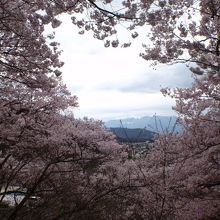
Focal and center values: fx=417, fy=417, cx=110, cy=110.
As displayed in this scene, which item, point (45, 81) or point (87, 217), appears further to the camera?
point (87, 217)

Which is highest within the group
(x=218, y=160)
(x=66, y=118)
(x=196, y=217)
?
(x=66, y=118)

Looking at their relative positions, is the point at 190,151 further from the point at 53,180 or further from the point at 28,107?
the point at 28,107

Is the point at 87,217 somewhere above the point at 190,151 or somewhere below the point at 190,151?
below

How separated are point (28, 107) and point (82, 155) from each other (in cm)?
201

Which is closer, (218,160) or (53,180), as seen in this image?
(53,180)

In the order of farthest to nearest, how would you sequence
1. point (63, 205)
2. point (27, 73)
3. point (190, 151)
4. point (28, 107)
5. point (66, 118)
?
point (190, 151) < point (66, 118) < point (28, 107) < point (63, 205) < point (27, 73)

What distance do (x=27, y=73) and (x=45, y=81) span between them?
0.37 m

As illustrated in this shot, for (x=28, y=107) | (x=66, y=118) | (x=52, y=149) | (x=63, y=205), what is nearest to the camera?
(x=63, y=205)

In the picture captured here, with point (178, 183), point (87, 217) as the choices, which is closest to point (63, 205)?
point (87, 217)

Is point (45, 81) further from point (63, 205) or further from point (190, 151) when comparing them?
point (190, 151)

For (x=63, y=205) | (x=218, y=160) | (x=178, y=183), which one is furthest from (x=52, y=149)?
(x=218, y=160)

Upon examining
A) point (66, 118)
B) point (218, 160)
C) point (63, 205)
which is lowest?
point (63, 205)

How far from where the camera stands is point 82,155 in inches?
404

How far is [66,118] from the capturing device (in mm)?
11219
